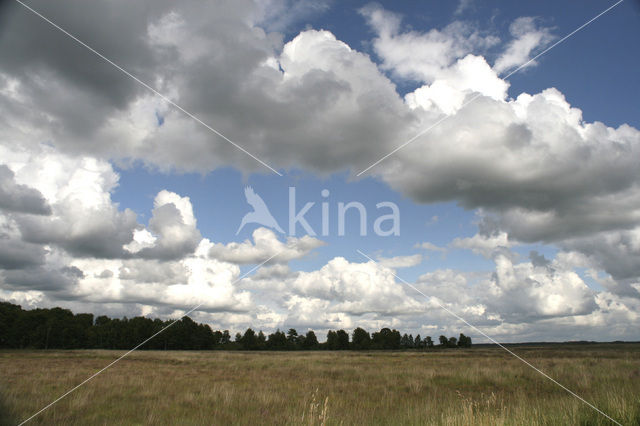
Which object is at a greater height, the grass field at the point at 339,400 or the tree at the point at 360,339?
the grass field at the point at 339,400

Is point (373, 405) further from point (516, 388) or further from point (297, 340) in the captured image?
point (297, 340)

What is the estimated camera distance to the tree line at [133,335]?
97875mm

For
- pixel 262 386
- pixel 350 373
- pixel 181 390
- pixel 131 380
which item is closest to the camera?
pixel 181 390

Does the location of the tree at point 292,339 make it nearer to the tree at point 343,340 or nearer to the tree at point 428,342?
the tree at point 343,340

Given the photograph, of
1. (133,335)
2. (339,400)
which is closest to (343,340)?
(133,335)

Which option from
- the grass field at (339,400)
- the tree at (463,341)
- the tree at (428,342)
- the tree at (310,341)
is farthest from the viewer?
the tree at (428,342)

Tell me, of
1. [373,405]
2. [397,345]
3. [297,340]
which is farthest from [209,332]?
[373,405]

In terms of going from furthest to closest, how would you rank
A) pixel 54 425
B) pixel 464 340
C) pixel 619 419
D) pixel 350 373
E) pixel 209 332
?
pixel 464 340
pixel 209 332
pixel 350 373
pixel 54 425
pixel 619 419

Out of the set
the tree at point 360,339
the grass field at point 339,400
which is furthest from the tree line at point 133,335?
the grass field at point 339,400

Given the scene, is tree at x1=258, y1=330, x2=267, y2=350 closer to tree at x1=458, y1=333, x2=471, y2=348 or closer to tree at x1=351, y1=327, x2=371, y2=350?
tree at x1=351, y1=327, x2=371, y2=350

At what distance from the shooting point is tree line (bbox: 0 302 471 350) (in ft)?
321

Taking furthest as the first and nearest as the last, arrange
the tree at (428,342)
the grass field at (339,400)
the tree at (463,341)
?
1. the tree at (428,342)
2. the tree at (463,341)
3. the grass field at (339,400)

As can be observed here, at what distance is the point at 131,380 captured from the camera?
1792 cm

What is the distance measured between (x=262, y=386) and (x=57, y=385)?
8.33 metres
